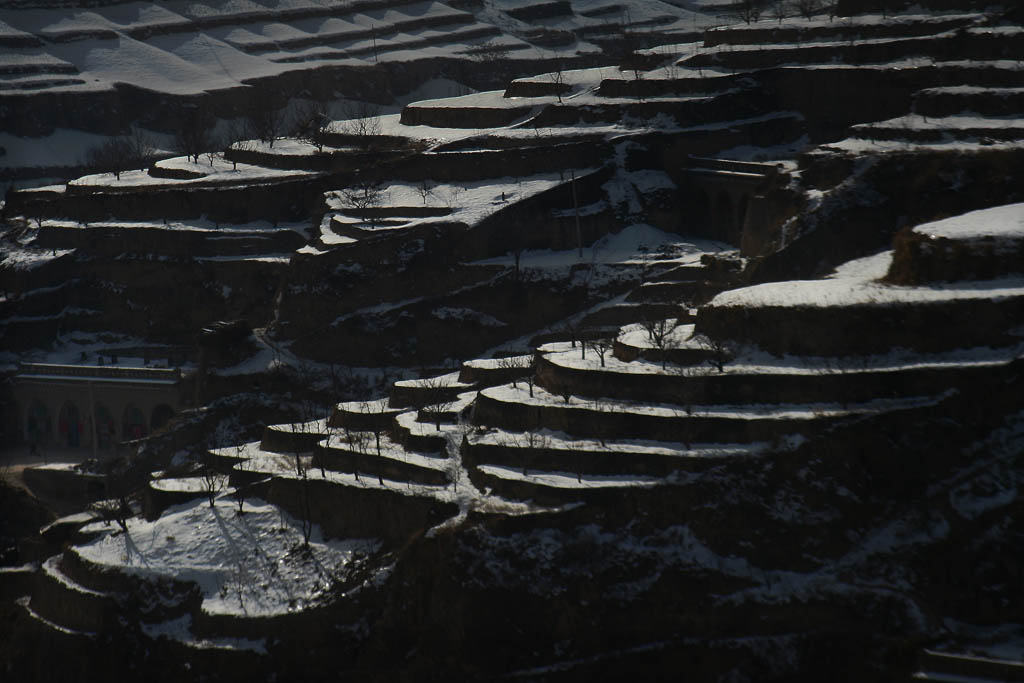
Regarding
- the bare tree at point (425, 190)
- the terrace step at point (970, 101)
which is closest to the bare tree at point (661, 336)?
the terrace step at point (970, 101)

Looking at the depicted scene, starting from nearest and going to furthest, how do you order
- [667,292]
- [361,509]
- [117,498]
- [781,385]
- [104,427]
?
[781,385] → [361,509] → [117,498] → [667,292] → [104,427]

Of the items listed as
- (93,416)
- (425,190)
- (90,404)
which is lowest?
(93,416)

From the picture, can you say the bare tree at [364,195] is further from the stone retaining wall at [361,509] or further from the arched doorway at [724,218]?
the stone retaining wall at [361,509]

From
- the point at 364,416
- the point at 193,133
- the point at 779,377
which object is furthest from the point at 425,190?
the point at 779,377

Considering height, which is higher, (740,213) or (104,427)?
(740,213)

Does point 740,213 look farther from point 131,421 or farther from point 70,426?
point 70,426

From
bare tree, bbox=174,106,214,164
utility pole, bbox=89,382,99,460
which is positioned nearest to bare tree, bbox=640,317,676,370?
utility pole, bbox=89,382,99,460

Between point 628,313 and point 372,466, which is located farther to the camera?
point 628,313

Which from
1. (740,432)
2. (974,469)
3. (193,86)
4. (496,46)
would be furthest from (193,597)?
(496,46)

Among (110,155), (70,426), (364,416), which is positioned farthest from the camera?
(110,155)
